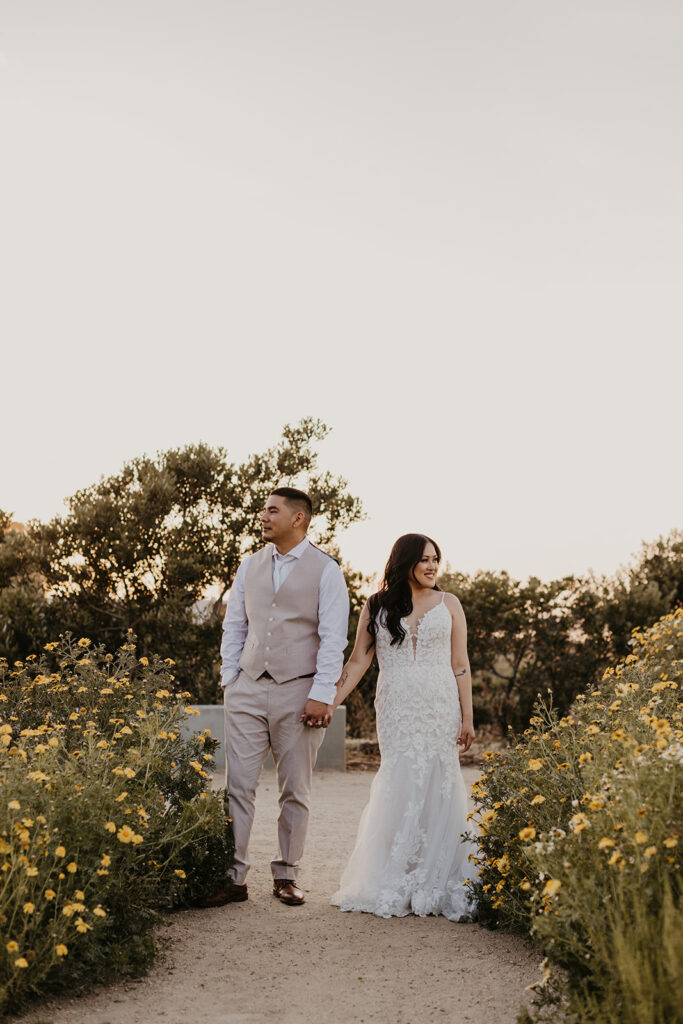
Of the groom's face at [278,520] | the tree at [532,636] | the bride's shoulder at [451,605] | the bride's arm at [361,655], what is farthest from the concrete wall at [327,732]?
the groom's face at [278,520]

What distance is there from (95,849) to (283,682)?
166 centimetres

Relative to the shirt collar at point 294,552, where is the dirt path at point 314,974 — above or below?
below

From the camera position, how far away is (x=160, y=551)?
Answer: 477 inches

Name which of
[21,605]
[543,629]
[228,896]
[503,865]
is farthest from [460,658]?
[543,629]

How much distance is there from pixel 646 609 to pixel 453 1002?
37.2 ft

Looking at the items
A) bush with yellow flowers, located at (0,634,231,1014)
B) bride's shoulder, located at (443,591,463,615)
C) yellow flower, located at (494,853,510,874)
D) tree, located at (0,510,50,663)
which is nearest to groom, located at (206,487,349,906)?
bush with yellow flowers, located at (0,634,231,1014)

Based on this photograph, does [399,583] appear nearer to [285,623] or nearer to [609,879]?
[285,623]

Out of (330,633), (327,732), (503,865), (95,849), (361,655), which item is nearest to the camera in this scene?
(95,849)

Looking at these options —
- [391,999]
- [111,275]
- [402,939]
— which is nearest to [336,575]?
[402,939]

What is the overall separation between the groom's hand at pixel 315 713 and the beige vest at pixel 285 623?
0.18 meters

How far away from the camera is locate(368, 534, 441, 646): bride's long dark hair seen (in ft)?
17.8

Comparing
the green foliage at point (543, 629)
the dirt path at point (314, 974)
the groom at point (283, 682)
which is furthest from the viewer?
the green foliage at point (543, 629)

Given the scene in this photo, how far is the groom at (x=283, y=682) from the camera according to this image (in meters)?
5.13

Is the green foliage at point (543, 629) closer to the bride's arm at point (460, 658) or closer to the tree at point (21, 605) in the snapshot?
the tree at point (21, 605)
